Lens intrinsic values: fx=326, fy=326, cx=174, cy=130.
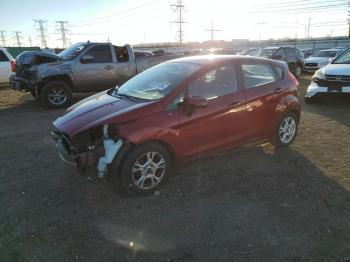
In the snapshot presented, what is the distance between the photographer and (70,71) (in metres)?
9.79

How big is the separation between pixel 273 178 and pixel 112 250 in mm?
2481

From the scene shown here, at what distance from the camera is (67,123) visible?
4133 millimetres

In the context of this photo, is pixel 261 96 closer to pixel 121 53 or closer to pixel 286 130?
pixel 286 130

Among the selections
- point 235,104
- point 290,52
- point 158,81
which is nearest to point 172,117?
point 158,81

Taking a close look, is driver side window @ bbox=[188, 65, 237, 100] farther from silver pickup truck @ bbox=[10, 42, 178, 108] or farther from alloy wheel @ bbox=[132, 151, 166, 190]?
silver pickup truck @ bbox=[10, 42, 178, 108]

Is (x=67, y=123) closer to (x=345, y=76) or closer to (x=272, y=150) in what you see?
(x=272, y=150)

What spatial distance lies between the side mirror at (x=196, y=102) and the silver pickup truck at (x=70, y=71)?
6617mm

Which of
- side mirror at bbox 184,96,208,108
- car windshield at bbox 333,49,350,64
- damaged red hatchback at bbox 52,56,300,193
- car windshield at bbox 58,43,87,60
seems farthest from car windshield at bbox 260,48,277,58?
side mirror at bbox 184,96,208,108

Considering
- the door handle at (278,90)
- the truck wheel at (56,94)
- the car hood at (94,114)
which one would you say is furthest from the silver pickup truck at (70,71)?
the door handle at (278,90)

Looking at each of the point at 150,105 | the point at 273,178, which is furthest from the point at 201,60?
the point at 273,178

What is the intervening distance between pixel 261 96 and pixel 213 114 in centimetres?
105

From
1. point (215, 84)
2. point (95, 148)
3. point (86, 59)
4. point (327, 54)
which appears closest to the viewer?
point (95, 148)

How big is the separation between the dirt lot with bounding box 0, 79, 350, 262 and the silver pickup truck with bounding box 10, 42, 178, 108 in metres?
4.28

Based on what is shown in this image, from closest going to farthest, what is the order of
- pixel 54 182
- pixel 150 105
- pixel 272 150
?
1. pixel 150 105
2. pixel 54 182
3. pixel 272 150
